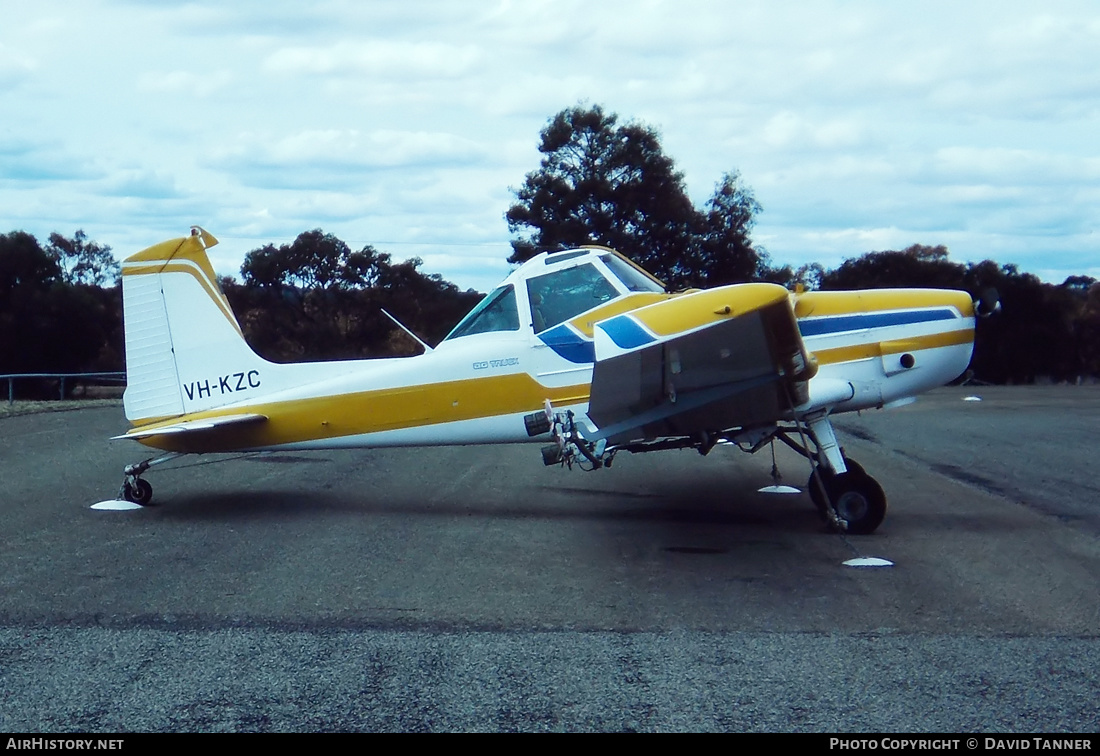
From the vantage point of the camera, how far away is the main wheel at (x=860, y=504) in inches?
348

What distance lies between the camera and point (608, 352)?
800cm

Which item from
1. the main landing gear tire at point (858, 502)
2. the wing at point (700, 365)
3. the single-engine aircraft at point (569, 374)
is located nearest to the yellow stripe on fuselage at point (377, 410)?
the single-engine aircraft at point (569, 374)

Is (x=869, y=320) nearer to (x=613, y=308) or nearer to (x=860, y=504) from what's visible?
(x=860, y=504)

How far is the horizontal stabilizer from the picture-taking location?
33.7ft

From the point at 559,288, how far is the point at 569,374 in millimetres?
803

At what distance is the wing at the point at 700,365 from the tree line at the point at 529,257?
27410mm

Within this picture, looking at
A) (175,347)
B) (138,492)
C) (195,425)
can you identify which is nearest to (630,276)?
(195,425)

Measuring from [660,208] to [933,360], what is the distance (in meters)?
30.3

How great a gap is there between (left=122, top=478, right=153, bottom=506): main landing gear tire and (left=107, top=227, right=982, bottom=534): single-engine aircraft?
0.02m

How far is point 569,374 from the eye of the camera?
9.98m

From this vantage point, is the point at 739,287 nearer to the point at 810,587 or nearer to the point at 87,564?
the point at 810,587

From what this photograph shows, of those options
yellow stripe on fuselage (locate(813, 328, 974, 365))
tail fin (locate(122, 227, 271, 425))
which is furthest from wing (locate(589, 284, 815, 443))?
tail fin (locate(122, 227, 271, 425))

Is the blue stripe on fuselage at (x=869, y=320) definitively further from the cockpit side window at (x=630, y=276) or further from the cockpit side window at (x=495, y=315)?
the cockpit side window at (x=495, y=315)

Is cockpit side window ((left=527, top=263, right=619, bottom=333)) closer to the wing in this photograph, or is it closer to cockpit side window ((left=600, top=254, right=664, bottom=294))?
cockpit side window ((left=600, top=254, right=664, bottom=294))
